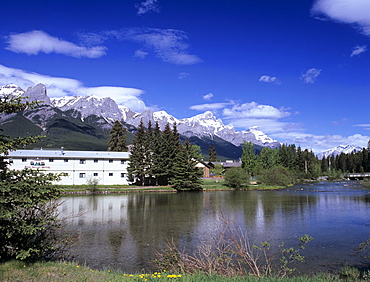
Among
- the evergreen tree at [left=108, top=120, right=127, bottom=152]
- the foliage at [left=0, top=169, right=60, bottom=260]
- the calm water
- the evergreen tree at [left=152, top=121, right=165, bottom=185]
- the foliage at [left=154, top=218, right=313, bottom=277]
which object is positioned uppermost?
the evergreen tree at [left=108, top=120, right=127, bottom=152]

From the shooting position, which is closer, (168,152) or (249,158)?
(168,152)

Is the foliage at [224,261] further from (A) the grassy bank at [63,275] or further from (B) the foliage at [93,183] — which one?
(B) the foliage at [93,183]

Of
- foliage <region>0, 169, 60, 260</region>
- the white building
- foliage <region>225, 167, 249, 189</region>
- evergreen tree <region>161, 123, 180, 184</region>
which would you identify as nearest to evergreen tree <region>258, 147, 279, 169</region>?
foliage <region>225, 167, 249, 189</region>

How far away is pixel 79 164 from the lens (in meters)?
55.8

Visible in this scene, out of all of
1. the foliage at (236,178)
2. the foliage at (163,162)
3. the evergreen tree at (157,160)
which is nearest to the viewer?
the foliage at (163,162)

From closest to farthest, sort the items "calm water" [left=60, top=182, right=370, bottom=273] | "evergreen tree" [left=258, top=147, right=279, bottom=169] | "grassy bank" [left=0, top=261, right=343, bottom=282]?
"grassy bank" [left=0, top=261, right=343, bottom=282]
"calm water" [left=60, top=182, right=370, bottom=273]
"evergreen tree" [left=258, top=147, right=279, bottom=169]

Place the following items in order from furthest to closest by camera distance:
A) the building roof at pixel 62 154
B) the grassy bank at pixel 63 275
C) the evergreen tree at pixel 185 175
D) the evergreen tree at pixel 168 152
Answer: the evergreen tree at pixel 168 152, the evergreen tree at pixel 185 175, the building roof at pixel 62 154, the grassy bank at pixel 63 275

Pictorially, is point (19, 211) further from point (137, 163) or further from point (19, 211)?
point (137, 163)

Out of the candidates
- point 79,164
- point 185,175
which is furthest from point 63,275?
point 79,164

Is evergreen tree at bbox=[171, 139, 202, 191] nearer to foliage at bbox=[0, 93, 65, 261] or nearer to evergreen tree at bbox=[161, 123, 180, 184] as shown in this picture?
evergreen tree at bbox=[161, 123, 180, 184]

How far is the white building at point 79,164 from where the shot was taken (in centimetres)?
5278

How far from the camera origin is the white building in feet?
173

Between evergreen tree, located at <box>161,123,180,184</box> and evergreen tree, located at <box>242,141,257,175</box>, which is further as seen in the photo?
evergreen tree, located at <box>242,141,257,175</box>

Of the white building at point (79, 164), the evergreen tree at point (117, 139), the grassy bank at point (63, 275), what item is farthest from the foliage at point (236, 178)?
the grassy bank at point (63, 275)
